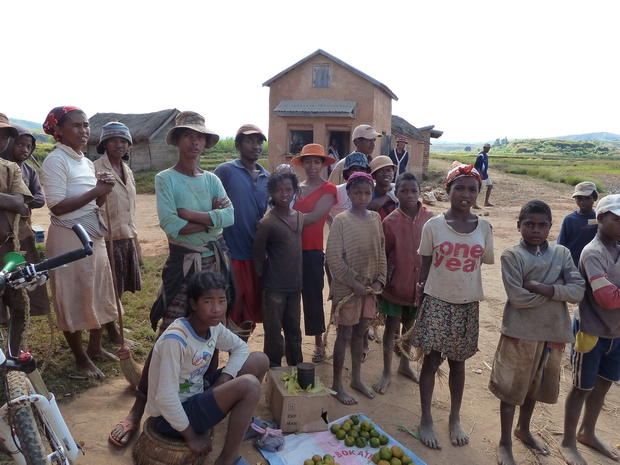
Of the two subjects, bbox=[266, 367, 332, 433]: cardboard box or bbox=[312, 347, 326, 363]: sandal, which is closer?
bbox=[266, 367, 332, 433]: cardboard box

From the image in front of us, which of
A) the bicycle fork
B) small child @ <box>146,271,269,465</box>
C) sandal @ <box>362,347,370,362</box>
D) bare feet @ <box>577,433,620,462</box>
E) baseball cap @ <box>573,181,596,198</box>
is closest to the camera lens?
the bicycle fork

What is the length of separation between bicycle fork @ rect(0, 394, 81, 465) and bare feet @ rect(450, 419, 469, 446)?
2.46 meters

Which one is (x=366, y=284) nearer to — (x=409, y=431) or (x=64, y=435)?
(x=409, y=431)

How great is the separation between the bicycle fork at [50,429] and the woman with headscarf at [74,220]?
1405 millimetres

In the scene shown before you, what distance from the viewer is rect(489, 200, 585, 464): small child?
283 centimetres

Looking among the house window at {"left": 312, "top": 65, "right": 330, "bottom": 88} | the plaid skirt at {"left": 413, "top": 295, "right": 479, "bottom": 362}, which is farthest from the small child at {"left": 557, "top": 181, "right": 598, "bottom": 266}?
the house window at {"left": 312, "top": 65, "right": 330, "bottom": 88}

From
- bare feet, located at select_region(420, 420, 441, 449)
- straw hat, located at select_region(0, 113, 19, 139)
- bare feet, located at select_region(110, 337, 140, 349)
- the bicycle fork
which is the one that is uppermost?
straw hat, located at select_region(0, 113, 19, 139)

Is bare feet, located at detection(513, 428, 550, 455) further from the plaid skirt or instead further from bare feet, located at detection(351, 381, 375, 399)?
bare feet, located at detection(351, 381, 375, 399)

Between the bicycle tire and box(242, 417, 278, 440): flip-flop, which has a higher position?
the bicycle tire

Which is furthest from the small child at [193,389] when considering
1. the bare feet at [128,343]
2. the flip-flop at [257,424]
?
the bare feet at [128,343]

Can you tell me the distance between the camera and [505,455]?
2.97m

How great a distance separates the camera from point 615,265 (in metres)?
2.98

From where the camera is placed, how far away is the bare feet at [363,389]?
368 cm

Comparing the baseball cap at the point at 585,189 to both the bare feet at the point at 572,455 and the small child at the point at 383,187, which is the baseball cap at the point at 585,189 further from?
the bare feet at the point at 572,455
